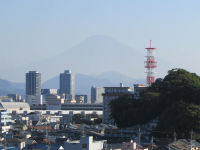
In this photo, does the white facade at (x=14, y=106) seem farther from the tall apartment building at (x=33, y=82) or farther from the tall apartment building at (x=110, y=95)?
the tall apartment building at (x=33, y=82)

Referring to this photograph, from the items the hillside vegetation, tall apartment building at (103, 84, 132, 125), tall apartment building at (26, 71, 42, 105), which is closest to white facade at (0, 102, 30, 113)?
tall apartment building at (103, 84, 132, 125)

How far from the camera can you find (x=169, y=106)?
1841 inches

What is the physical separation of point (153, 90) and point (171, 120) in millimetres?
8994

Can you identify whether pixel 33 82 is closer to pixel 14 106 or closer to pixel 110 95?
pixel 14 106

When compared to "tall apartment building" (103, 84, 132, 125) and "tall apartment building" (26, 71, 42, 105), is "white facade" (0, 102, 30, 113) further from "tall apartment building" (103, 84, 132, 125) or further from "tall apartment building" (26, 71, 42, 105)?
"tall apartment building" (26, 71, 42, 105)

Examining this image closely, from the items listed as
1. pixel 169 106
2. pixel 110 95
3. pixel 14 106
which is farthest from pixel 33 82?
pixel 169 106

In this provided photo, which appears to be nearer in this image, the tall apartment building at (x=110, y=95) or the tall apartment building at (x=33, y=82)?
the tall apartment building at (x=110, y=95)

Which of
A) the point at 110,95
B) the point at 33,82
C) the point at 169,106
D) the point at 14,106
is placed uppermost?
the point at 33,82

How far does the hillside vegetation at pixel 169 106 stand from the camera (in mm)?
43031

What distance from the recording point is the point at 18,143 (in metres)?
37.3

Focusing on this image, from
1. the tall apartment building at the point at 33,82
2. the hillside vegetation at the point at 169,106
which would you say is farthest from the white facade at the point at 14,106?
the tall apartment building at the point at 33,82

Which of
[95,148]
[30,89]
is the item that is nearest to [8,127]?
[95,148]

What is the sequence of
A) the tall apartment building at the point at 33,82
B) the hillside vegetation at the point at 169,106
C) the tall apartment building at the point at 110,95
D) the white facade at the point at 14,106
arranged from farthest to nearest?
the tall apartment building at the point at 33,82 < the white facade at the point at 14,106 < the tall apartment building at the point at 110,95 < the hillside vegetation at the point at 169,106

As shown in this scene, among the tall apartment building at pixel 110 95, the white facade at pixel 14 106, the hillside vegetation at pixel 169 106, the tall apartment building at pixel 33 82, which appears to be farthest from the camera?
the tall apartment building at pixel 33 82
